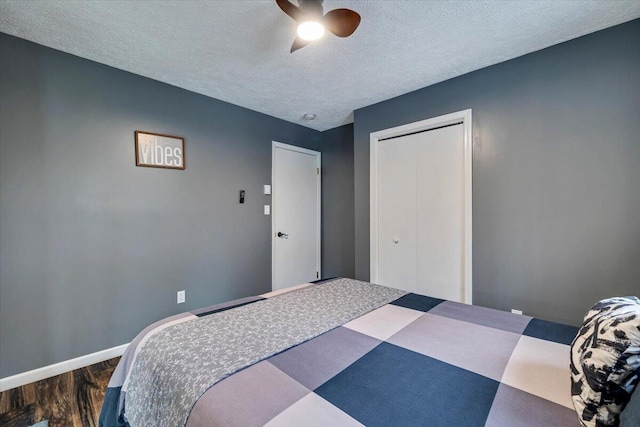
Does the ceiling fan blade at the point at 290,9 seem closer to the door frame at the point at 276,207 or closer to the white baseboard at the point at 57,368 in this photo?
the door frame at the point at 276,207

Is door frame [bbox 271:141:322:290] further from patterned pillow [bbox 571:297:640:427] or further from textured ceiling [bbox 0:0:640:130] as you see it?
patterned pillow [bbox 571:297:640:427]

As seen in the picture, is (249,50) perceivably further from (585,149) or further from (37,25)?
(585,149)

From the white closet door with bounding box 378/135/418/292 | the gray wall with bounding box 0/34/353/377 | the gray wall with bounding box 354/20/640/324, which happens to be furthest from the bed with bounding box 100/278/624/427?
the white closet door with bounding box 378/135/418/292

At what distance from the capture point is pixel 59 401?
5.61 feet

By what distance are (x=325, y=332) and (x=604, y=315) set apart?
956mm

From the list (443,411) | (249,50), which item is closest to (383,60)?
(249,50)

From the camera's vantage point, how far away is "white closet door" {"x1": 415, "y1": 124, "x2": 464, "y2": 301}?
2475 millimetres

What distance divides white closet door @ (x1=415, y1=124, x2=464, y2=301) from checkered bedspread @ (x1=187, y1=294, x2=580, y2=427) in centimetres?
125

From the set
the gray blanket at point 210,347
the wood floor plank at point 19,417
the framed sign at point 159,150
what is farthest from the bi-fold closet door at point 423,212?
the wood floor plank at point 19,417

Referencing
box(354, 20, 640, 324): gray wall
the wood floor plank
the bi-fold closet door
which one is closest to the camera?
the wood floor plank

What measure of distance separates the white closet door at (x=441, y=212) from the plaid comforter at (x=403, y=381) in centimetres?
124

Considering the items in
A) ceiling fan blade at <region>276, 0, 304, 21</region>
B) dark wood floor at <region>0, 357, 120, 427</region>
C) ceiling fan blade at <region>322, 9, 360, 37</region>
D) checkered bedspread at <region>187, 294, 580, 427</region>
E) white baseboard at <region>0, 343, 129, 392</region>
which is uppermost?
ceiling fan blade at <region>322, 9, 360, 37</region>

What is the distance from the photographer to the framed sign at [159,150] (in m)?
2.38

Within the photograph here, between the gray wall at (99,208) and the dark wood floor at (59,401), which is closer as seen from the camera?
the dark wood floor at (59,401)
